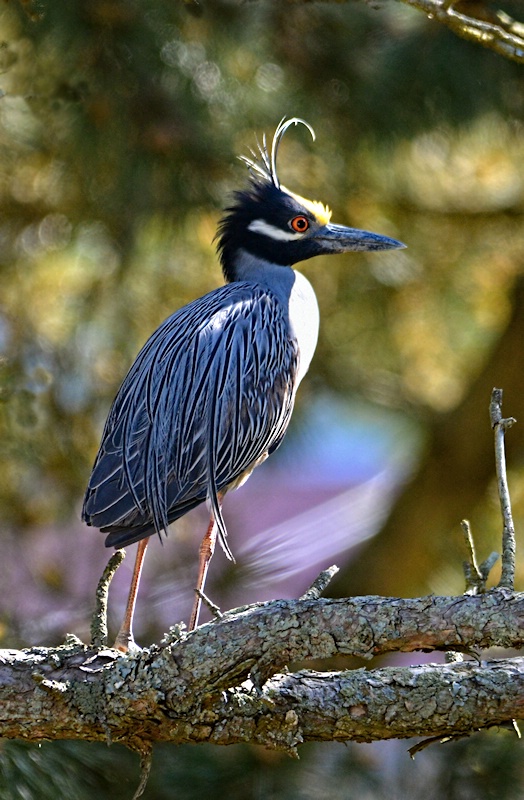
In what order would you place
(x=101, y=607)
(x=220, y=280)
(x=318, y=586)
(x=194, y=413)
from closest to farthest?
(x=318, y=586)
(x=101, y=607)
(x=194, y=413)
(x=220, y=280)

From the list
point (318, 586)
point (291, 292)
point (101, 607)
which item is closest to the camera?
point (318, 586)

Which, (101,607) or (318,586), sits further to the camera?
(101,607)

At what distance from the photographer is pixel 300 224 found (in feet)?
10.5

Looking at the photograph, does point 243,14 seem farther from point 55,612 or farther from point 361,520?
point 361,520

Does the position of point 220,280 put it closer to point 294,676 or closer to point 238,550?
point 238,550

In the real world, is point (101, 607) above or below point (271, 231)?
below

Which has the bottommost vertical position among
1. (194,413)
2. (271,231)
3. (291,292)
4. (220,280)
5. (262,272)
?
(194,413)

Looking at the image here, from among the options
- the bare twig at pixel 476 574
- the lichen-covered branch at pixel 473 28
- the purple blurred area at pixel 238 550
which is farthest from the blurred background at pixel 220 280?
the bare twig at pixel 476 574

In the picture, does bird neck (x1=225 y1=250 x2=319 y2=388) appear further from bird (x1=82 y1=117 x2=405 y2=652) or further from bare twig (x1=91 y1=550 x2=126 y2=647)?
bare twig (x1=91 y1=550 x2=126 y2=647)

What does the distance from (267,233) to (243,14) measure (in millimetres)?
688

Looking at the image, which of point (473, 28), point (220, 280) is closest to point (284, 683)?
point (473, 28)

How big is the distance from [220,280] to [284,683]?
2.57 metres

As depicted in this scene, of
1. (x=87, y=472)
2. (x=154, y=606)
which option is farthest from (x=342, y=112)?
(x=154, y=606)

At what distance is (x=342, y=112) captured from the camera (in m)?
3.51
